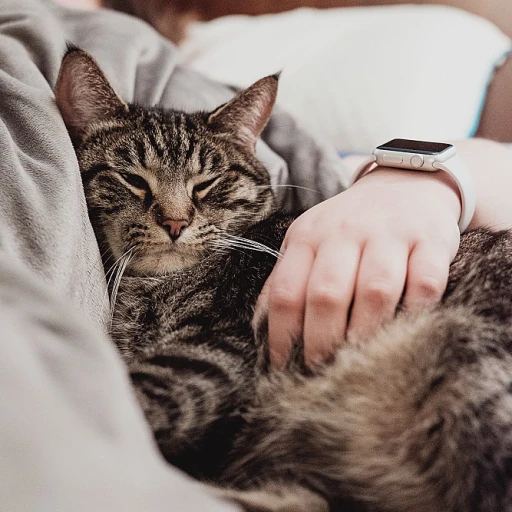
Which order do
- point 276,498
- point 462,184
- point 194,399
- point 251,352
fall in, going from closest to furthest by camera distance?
point 276,498
point 194,399
point 251,352
point 462,184

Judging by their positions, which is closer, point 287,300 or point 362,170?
point 287,300

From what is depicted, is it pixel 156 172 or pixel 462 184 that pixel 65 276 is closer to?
pixel 156 172

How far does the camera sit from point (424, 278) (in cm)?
73

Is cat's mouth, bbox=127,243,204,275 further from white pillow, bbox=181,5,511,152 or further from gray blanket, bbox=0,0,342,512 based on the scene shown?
white pillow, bbox=181,5,511,152

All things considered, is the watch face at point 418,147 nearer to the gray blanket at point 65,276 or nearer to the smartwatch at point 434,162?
the smartwatch at point 434,162

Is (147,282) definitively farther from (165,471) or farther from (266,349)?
(165,471)

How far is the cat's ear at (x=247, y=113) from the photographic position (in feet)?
3.55

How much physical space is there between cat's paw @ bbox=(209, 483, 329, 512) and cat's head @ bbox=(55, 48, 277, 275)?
447 mm

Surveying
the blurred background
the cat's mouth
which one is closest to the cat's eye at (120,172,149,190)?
the cat's mouth

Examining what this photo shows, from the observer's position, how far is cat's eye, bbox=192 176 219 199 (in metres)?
1.02

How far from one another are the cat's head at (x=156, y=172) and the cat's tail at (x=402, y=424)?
0.33 metres

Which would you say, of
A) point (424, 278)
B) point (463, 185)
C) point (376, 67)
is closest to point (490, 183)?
point (463, 185)

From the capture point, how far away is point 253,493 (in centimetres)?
62

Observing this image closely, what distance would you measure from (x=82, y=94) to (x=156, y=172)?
18cm
